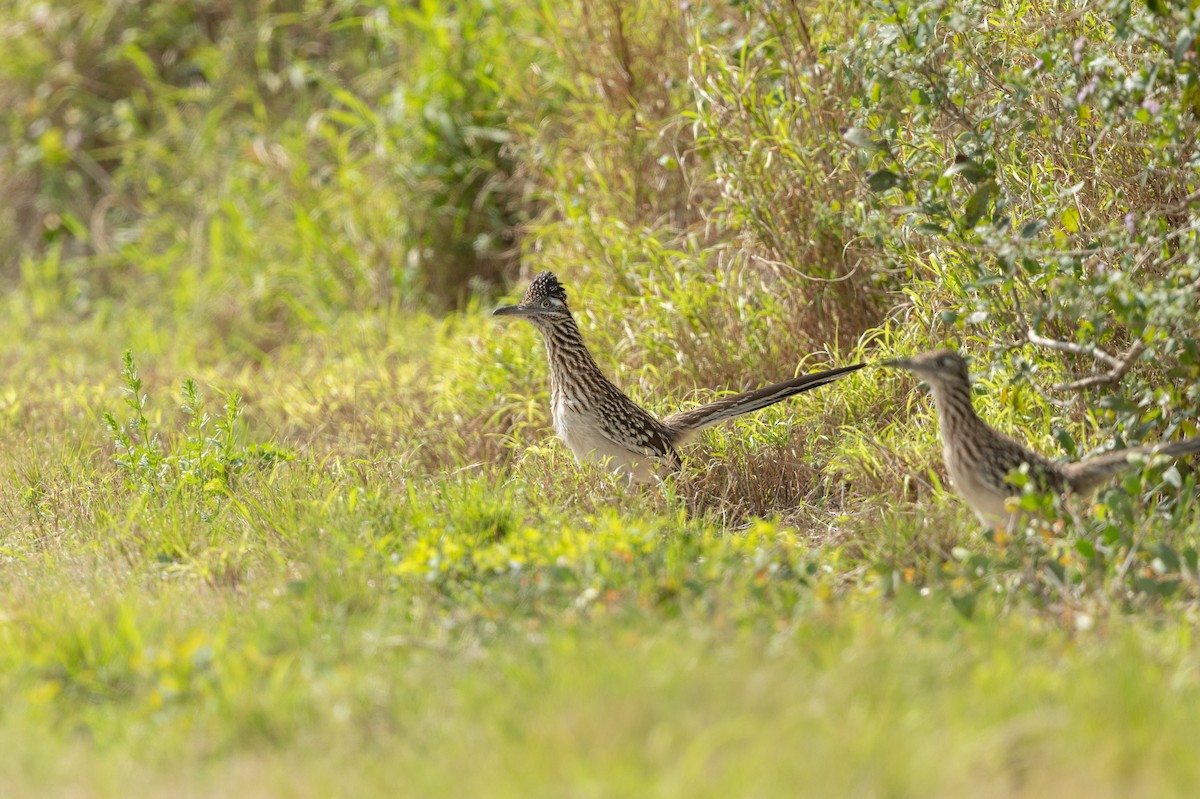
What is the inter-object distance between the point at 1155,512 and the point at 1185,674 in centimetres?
119

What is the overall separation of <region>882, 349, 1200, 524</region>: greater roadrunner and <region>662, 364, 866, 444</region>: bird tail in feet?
2.57

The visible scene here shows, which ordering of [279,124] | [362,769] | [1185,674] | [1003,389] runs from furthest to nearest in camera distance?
[279,124] → [1003,389] → [1185,674] → [362,769]

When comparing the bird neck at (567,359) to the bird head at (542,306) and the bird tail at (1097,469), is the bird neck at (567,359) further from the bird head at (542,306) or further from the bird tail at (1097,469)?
the bird tail at (1097,469)

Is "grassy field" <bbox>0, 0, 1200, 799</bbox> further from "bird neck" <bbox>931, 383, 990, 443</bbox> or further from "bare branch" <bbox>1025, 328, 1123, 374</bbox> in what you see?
"bird neck" <bbox>931, 383, 990, 443</bbox>

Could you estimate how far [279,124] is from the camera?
1157 centimetres

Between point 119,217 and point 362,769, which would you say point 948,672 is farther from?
point 119,217

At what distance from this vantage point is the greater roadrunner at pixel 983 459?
5.02 m

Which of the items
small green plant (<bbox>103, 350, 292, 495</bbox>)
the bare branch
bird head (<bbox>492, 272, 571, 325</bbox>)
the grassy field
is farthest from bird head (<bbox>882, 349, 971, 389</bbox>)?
small green plant (<bbox>103, 350, 292, 495</bbox>)

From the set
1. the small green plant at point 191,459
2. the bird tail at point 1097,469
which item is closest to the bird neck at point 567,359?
the small green plant at point 191,459

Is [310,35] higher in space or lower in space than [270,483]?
higher

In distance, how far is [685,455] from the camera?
6.41 m

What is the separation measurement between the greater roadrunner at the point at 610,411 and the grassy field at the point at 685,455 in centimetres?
16

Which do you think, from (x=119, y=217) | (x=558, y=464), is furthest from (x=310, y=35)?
(x=558, y=464)

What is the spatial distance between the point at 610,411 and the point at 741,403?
57 cm
